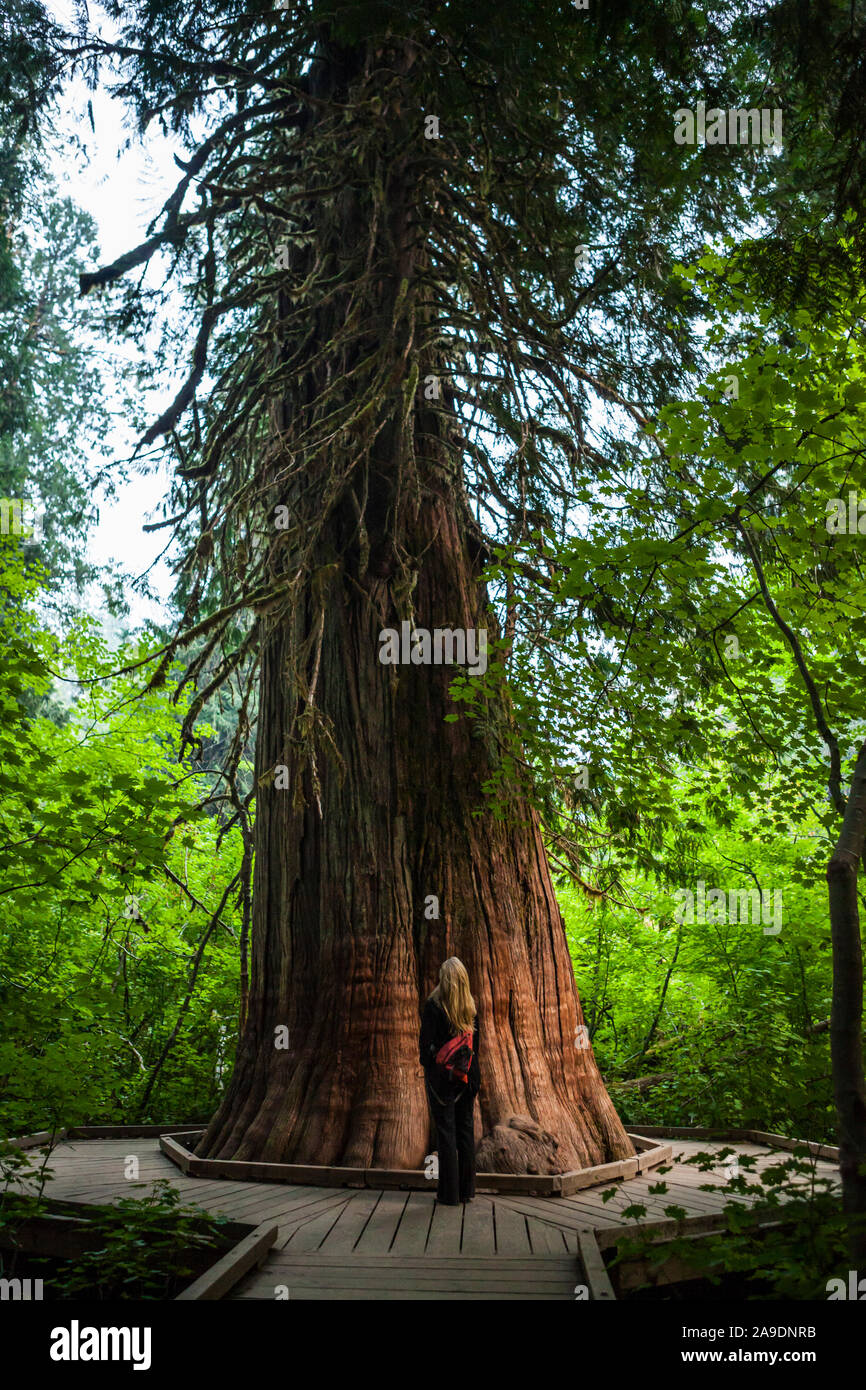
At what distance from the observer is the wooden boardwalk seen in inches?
159

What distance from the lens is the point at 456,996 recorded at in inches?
238

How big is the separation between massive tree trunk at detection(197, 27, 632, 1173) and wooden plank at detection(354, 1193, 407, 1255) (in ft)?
1.61

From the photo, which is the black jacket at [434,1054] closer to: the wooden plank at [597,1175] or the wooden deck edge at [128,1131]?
the wooden plank at [597,1175]

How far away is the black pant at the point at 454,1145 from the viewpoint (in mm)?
5676

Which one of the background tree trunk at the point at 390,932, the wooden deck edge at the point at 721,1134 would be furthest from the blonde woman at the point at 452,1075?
the wooden deck edge at the point at 721,1134

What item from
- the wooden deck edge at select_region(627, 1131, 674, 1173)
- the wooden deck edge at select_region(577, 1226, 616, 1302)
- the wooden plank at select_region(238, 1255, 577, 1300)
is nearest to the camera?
the wooden deck edge at select_region(577, 1226, 616, 1302)

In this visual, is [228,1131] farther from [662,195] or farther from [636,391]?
[662,195]

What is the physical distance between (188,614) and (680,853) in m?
4.01

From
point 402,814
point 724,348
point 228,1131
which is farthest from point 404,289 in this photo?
point 228,1131

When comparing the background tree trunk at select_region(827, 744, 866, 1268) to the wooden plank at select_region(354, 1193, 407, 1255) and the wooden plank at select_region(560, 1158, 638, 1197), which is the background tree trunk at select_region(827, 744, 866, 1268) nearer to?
the wooden plank at select_region(354, 1193, 407, 1255)

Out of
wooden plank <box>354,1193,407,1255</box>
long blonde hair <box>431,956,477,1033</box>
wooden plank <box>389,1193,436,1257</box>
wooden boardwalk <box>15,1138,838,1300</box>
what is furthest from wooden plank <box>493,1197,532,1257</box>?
long blonde hair <box>431,956,477,1033</box>

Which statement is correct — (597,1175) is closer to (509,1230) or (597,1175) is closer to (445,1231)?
(509,1230)

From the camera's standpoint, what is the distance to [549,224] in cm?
614

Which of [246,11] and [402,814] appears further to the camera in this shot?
[402,814]
